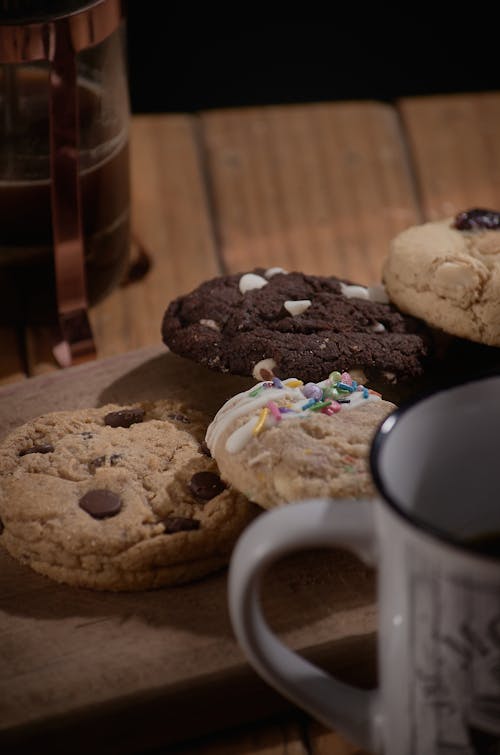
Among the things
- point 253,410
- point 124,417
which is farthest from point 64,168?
point 253,410

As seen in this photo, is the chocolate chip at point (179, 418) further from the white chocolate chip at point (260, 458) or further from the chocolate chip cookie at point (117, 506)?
the white chocolate chip at point (260, 458)

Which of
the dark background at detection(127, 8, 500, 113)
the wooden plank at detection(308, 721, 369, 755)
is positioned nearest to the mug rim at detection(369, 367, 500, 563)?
the wooden plank at detection(308, 721, 369, 755)

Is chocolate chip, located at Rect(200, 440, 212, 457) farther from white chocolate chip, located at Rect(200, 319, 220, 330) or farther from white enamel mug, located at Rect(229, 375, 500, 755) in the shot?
white enamel mug, located at Rect(229, 375, 500, 755)

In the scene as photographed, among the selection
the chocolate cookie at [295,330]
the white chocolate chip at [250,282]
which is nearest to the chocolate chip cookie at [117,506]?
the chocolate cookie at [295,330]

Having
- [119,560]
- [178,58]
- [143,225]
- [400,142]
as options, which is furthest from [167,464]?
[178,58]

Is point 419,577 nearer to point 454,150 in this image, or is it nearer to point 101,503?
point 101,503

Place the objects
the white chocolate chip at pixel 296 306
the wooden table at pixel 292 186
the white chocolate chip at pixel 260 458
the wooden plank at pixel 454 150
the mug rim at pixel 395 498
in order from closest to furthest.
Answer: the mug rim at pixel 395 498 < the white chocolate chip at pixel 260 458 < the white chocolate chip at pixel 296 306 < the wooden table at pixel 292 186 < the wooden plank at pixel 454 150
